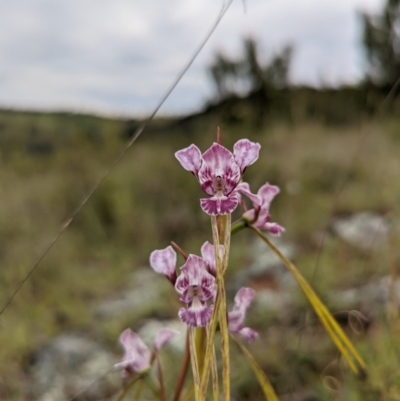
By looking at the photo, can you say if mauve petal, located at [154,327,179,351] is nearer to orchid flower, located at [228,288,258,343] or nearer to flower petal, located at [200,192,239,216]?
orchid flower, located at [228,288,258,343]

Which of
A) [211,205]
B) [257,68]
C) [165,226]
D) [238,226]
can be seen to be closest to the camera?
[211,205]

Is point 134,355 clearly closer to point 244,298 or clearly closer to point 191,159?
point 244,298

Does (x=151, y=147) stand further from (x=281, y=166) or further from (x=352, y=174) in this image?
(x=352, y=174)

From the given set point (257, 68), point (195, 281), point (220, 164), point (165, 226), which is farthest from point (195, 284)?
point (257, 68)

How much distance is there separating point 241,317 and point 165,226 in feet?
11.2

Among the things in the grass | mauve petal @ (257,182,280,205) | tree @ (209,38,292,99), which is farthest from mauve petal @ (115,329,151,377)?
tree @ (209,38,292,99)

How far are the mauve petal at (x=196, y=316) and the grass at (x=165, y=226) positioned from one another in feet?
2.11

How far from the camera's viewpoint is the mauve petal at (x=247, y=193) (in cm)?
40

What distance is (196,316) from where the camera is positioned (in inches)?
15.0

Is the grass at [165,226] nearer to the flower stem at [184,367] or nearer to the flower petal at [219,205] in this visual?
the flower stem at [184,367]

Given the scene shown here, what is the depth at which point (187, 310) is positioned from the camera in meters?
0.38

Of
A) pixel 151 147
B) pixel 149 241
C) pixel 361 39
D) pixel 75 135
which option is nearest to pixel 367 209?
pixel 149 241

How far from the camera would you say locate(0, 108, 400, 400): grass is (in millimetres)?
1677

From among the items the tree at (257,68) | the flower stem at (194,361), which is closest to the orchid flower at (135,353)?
the flower stem at (194,361)
